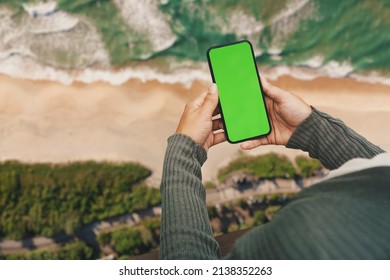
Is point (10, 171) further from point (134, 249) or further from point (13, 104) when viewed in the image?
point (134, 249)

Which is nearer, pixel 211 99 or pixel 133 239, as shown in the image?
pixel 211 99

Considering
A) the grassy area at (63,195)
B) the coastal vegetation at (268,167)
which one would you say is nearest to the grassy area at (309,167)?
the coastal vegetation at (268,167)

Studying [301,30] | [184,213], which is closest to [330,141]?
[184,213]

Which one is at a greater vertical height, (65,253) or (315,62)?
(315,62)

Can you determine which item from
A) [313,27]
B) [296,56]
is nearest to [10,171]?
[296,56]

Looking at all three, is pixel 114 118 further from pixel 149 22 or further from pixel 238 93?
pixel 238 93

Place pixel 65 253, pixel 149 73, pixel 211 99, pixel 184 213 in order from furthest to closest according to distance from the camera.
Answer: pixel 149 73 < pixel 65 253 < pixel 211 99 < pixel 184 213

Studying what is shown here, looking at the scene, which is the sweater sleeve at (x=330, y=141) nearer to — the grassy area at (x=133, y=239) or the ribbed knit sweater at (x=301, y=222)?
the ribbed knit sweater at (x=301, y=222)
